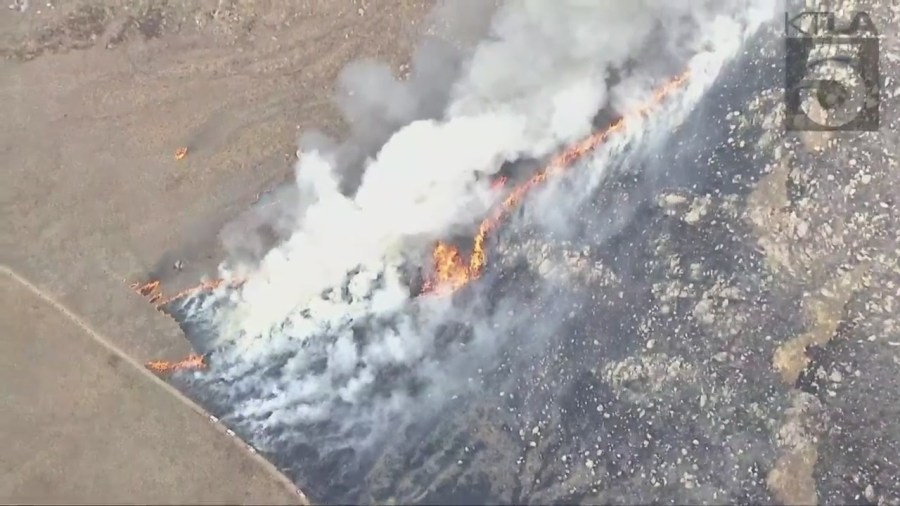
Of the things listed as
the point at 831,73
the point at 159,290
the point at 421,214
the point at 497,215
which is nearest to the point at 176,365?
the point at 159,290

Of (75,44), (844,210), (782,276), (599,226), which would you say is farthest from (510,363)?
(75,44)

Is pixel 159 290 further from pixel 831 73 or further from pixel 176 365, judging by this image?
pixel 831 73

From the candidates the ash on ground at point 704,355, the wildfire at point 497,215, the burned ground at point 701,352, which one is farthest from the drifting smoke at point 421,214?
the ash on ground at point 704,355

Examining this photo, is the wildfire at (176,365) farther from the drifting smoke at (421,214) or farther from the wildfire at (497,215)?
the wildfire at (497,215)

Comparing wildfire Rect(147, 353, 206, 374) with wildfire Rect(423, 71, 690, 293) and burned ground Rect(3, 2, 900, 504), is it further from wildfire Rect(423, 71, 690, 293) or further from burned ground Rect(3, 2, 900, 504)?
wildfire Rect(423, 71, 690, 293)

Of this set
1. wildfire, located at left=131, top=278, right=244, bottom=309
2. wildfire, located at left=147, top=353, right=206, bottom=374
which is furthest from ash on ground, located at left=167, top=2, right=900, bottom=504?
wildfire, located at left=131, top=278, right=244, bottom=309
